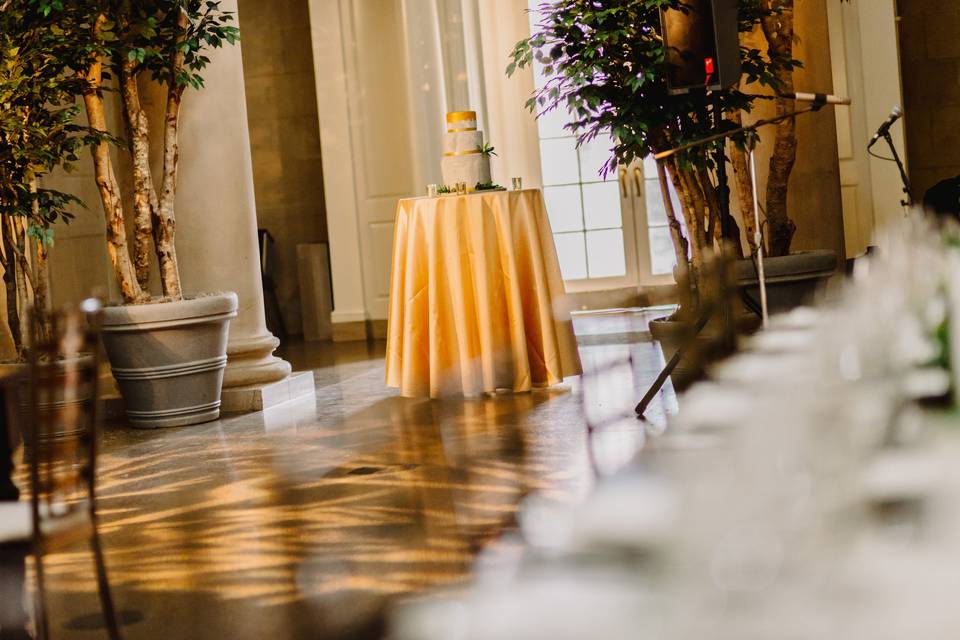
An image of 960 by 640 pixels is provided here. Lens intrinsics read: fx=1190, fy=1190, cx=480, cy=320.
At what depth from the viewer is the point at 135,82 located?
608 centimetres

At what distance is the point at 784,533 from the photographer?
0.86m

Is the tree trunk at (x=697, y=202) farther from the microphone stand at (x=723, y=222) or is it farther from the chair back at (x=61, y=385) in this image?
the chair back at (x=61, y=385)

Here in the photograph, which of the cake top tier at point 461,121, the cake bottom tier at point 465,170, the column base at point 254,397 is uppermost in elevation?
the cake top tier at point 461,121

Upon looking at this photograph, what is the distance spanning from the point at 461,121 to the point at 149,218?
5.62 ft

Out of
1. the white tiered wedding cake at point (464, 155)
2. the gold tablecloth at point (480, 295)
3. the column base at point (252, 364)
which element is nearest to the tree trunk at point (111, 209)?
the column base at point (252, 364)

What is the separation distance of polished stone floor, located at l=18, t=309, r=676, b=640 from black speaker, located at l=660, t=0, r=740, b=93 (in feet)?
4.81

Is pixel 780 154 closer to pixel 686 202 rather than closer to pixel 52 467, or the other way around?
pixel 686 202

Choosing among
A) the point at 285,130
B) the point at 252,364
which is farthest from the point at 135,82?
the point at 285,130

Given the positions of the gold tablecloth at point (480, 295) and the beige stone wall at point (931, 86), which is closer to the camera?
the gold tablecloth at point (480, 295)

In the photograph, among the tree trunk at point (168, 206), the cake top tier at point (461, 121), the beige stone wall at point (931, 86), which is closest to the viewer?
the tree trunk at point (168, 206)

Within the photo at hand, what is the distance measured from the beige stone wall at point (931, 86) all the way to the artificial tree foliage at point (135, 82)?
6210 millimetres

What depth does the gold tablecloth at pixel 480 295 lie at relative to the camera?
19.4ft

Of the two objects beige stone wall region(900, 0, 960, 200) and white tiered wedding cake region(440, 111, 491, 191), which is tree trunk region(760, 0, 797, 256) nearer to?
white tiered wedding cake region(440, 111, 491, 191)

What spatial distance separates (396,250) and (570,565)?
5.27 metres
